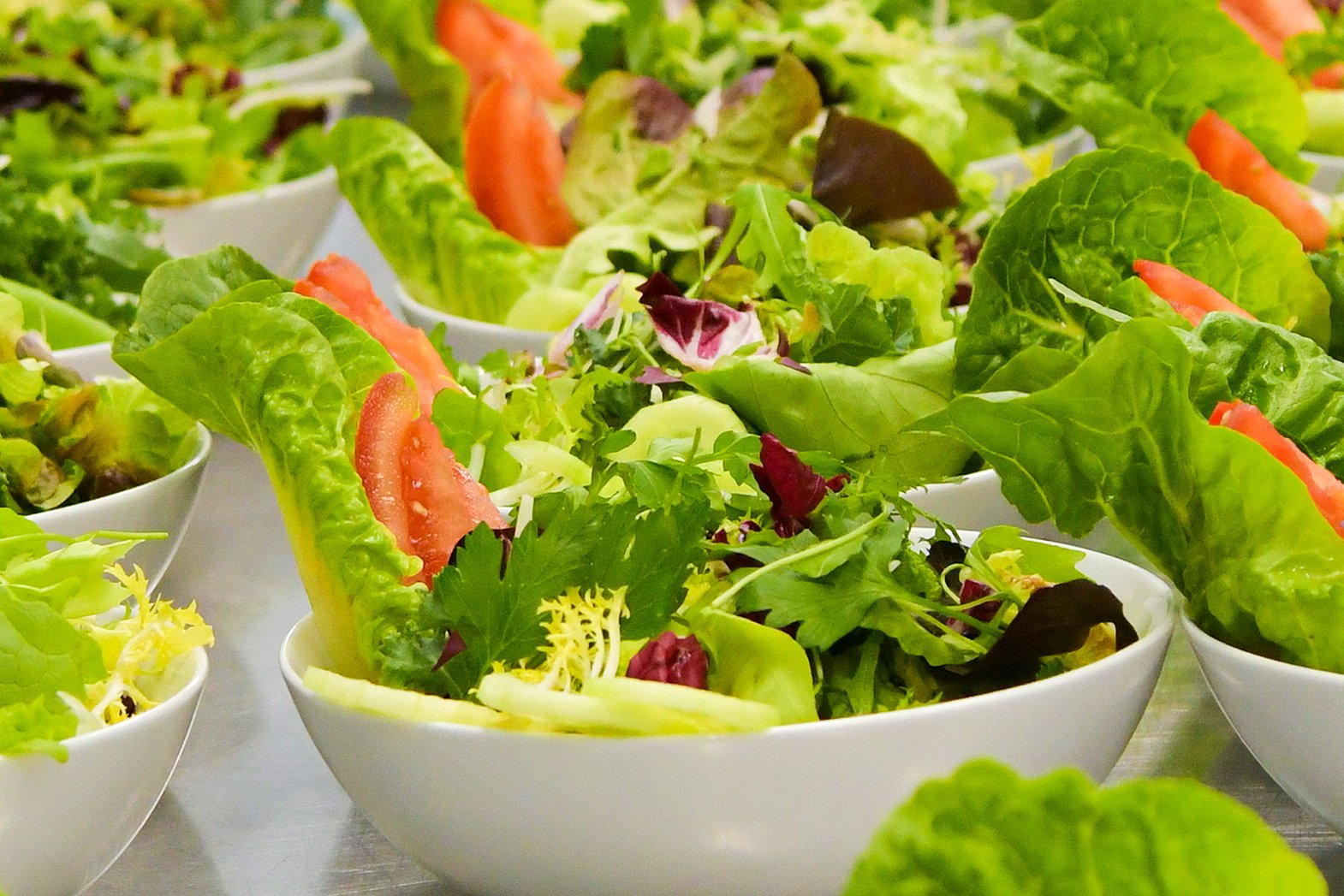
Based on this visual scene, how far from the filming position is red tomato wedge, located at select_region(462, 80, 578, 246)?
1561 millimetres

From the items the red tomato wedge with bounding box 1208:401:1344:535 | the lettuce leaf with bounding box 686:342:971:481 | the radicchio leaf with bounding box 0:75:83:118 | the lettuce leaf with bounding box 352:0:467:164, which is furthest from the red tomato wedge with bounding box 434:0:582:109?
the red tomato wedge with bounding box 1208:401:1344:535

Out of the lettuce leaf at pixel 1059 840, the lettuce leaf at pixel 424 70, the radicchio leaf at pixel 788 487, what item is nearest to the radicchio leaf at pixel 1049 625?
the radicchio leaf at pixel 788 487

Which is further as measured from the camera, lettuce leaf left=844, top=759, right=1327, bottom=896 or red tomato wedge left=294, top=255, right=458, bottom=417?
red tomato wedge left=294, top=255, right=458, bottom=417

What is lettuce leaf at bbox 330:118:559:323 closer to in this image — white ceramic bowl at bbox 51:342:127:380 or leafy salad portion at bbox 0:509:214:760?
white ceramic bowl at bbox 51:342:127:380

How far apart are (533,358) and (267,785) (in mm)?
402

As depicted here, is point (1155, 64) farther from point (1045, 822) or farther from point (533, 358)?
point (1045, 822)

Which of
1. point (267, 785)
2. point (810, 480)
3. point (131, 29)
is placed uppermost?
point (810, 480)

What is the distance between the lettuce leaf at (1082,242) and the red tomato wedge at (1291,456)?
18cm

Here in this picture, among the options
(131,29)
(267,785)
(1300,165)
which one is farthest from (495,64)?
(267,785)

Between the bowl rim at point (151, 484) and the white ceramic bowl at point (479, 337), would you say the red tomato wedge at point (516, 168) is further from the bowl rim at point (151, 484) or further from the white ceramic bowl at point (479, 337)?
the bowl rim at point (151, 484)

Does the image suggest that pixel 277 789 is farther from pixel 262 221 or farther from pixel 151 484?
pixel 262 221

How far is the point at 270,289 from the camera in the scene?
0.85 m

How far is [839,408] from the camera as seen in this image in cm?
97

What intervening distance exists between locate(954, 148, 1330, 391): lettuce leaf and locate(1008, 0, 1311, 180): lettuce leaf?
33cm
